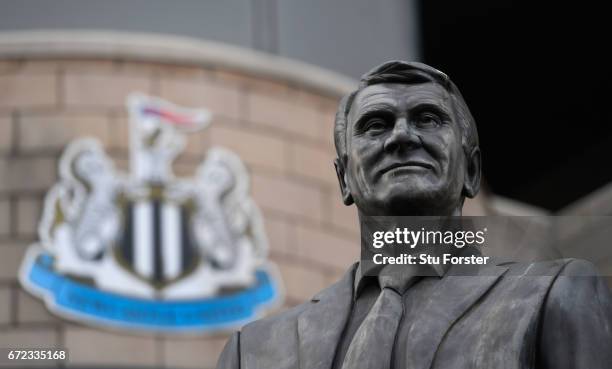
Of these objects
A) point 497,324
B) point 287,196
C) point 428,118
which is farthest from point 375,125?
point 287,196

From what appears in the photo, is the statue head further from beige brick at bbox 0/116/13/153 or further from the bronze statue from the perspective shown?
beige brick at bbox 0/116/13/153

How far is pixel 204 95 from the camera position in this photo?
96.7 ft

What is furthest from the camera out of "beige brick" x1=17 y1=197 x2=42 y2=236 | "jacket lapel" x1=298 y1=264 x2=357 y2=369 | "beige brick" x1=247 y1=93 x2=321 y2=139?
"beige brick" x1=247 y1=93 x2=321 y2=139

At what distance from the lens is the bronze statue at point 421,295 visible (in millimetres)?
7449

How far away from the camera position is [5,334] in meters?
27.9

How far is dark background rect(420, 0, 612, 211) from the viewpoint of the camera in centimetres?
3819

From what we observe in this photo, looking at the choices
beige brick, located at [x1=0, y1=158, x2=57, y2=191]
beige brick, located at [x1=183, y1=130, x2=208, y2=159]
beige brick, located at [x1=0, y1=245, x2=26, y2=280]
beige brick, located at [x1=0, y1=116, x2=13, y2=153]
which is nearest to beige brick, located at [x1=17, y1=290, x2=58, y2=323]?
beige brick, located at [x1=0, y1=245, x2=26, y2=280]

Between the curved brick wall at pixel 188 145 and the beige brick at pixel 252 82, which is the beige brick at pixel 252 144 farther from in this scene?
the beige brick at pixel 252 82

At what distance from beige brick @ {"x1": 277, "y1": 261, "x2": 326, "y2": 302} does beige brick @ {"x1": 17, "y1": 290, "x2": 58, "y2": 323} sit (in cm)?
330

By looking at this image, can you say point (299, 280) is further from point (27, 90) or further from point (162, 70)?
point (27, 90)

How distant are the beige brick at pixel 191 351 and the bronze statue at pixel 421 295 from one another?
19.6 meters

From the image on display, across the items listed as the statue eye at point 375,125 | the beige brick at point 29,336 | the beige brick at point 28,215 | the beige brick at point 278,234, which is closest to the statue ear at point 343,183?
the statue eye at point 375,125

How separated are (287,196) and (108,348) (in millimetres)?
3816

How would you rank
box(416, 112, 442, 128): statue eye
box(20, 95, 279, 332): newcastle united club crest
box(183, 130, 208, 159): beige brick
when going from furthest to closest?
box(183, 130, 208, 159): beige brick, box(20, 95, 279, 332): newcastle united club crest, box(416, 112, 442, 128): statue eye
